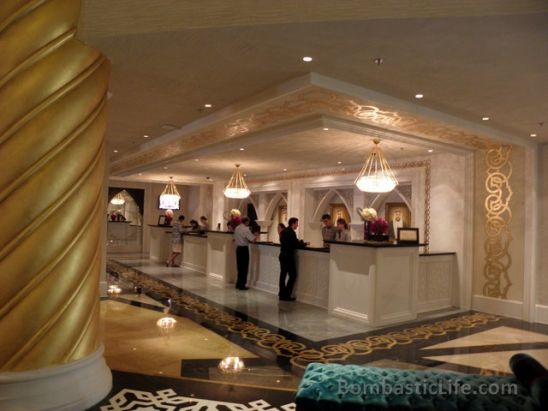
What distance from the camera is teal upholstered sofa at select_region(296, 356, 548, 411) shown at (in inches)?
73.0

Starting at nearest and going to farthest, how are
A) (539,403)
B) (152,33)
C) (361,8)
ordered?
1. (539,403)
2. (361,8)
3. (152,33)

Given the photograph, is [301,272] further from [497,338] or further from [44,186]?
[44,186]

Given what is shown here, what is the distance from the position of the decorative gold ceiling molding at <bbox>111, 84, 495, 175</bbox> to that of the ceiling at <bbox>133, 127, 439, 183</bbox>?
473 mm

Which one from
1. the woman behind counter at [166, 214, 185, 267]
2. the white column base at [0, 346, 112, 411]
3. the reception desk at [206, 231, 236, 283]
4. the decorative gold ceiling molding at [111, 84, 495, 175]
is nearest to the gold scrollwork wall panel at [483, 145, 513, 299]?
the decorative gold ceiling molding at [111, 84, 495, 175]

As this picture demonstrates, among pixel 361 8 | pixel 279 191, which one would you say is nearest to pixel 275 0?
pixel 361 8

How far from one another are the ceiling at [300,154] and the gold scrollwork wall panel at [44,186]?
11.6 feet

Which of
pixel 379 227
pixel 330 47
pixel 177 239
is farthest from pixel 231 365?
pixel 177 239

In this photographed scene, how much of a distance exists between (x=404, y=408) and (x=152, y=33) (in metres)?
3.04

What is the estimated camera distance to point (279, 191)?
529 inches

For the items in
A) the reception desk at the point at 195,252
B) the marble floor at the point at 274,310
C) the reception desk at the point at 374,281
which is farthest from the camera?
the reception desk at the point at 195,252

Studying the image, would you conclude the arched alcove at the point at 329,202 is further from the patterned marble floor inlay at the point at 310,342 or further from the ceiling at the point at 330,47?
the ceiling at the point at 330,47

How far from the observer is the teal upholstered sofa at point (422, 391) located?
1.85 m

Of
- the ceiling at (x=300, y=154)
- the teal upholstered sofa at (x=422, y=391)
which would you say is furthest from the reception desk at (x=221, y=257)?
the teal upholstered sofa at (x=422, y=391)

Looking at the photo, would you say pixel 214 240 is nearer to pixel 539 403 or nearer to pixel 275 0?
pixel 275 0
